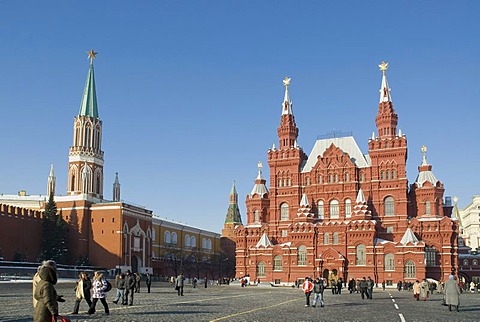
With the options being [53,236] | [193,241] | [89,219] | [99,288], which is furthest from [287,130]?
[99,288]

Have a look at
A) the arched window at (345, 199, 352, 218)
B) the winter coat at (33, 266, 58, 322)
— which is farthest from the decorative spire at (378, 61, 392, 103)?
the winter coat at (33, 266, 58, 322)

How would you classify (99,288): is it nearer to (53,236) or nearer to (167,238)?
(53,236)

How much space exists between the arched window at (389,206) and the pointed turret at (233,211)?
210 ft

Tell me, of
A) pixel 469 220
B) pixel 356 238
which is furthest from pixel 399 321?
pixel 469 220

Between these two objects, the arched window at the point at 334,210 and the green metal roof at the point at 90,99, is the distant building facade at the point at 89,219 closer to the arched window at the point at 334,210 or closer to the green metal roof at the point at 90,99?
the green metal roof at the point at 90,99

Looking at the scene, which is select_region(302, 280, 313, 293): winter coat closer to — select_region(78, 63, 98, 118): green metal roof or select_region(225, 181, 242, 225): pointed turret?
select_region(78, 63, 98, 118): green metal roof

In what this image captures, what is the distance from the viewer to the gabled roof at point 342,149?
80.9 m

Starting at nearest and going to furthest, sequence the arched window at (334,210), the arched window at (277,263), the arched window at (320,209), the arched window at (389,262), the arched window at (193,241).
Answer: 1. the arched window at (389,262)
2. the arched window at (277,263)
3. the arched window at (334,210)
4. the arched window at (320,209)
5. the arched window at (193,241)

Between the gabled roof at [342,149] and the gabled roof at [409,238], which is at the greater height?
the gabled roof at [342,149]

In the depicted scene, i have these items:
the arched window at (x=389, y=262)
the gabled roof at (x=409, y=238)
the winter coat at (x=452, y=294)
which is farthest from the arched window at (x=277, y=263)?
the winter coat at (x=452, y=294)

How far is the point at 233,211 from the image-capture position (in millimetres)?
139500

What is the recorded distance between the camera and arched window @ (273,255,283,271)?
78.9 metres

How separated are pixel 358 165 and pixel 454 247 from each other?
1655 centimetres

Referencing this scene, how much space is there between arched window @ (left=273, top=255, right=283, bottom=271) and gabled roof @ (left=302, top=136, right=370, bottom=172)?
44.2 ft
